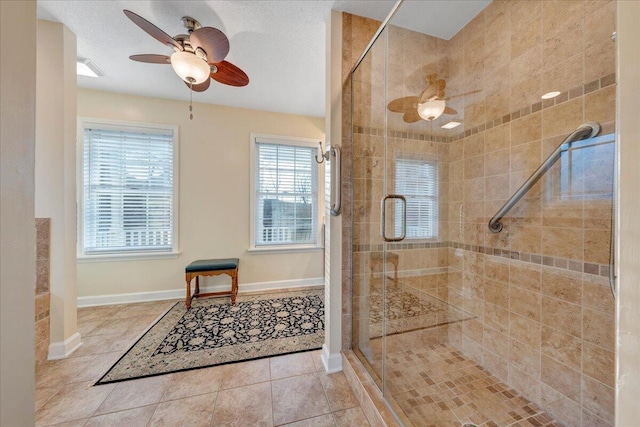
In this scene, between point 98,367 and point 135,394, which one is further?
point 98,367

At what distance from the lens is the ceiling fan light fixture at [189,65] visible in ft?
5.02

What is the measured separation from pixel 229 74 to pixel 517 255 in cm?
251

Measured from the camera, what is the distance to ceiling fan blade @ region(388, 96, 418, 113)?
166 cm

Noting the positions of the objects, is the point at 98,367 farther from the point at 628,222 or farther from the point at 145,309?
the point at 628,222

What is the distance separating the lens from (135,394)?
4.56 feet

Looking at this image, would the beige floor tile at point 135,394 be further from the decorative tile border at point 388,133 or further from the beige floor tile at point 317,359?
the decorative tile border at point 388,133

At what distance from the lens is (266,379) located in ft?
5.01

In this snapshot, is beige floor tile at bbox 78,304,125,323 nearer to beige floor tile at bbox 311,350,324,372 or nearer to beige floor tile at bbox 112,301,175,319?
beige floor tile at bbox 112,301,175,319

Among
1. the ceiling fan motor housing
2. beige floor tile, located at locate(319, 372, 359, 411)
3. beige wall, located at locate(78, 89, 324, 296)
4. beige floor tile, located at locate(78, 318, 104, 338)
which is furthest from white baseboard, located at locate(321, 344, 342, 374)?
the ceiling fan motor housing

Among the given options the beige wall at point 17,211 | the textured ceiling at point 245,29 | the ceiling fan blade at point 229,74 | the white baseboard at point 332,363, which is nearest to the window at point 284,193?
the textured ceiling at point 245,29

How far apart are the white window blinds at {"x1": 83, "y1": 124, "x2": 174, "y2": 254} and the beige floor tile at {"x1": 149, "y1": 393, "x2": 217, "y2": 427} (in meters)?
2.06

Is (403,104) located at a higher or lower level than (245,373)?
higher

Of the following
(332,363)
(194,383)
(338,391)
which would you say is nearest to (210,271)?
(194,383)

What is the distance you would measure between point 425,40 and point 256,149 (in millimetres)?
2273
